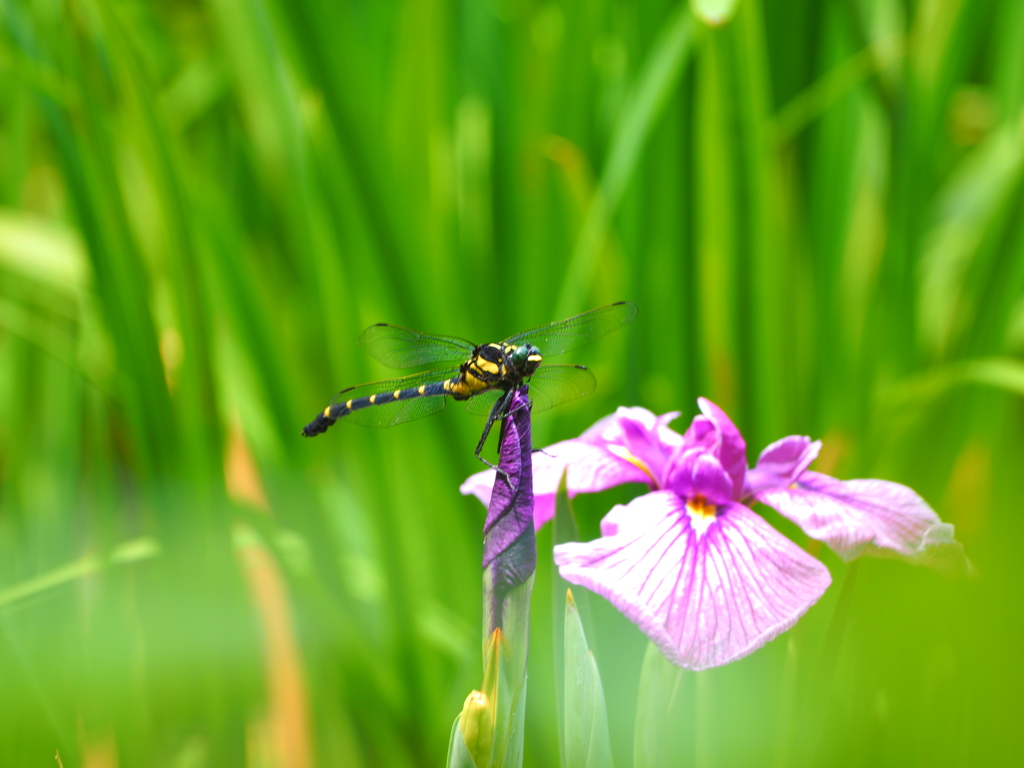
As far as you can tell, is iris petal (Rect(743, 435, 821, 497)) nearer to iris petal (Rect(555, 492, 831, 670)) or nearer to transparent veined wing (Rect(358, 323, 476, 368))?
iris petal (Rect(555, 492, 831, 670))

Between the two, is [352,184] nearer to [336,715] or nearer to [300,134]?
[300,134]

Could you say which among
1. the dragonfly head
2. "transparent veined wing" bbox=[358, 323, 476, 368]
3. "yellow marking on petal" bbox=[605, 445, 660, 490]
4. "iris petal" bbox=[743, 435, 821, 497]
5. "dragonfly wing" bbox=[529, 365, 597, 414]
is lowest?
"iris petal" bbox=[743, 435, 821, 497]

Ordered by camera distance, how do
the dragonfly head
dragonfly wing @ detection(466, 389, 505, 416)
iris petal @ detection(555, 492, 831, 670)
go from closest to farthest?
iris petal @ detection(555, 492, 831, 670) < the dragonfly head < dragonfly wing @ detection(466, 389, 505, 416)

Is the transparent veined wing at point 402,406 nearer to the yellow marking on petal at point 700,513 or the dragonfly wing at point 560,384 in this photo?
the dragonfly wing at point 560,384

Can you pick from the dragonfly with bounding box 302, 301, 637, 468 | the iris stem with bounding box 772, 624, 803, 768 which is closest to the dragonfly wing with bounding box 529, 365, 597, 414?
the dragonfly with bounding box 302, 301, 637, 468

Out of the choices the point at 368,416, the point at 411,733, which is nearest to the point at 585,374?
the point at 368,416

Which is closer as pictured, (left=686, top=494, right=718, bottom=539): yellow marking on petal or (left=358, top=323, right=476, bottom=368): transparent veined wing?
(left=686, top=494, right=718, bottom=539): yellow marking on petal

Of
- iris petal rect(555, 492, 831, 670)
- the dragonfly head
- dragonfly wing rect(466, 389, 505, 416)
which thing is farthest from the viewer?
dragonfly wing rect(466, 389, 505, 416)

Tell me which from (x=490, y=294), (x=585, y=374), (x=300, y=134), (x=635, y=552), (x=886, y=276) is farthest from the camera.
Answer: (x=490, y=294)

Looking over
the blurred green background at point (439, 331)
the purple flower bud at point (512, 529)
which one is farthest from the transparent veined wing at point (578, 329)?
the purple flower bud at point (512, 529)
